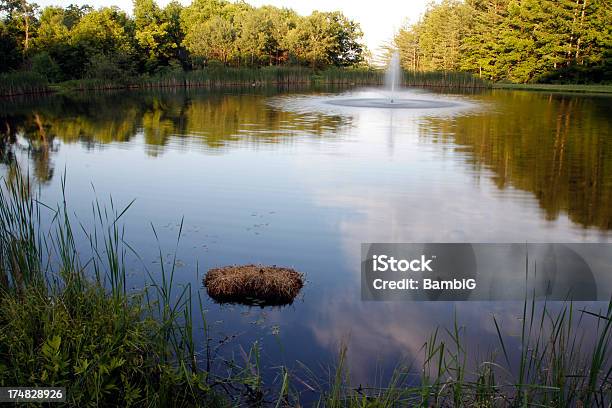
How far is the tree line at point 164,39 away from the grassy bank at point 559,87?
19.3m

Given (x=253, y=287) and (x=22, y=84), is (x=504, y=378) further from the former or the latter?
(x=22, y=84)

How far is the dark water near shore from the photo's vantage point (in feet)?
15.1

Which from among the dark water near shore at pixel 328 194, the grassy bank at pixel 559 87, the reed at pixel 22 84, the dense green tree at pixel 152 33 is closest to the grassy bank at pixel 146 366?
the dark water near shore at pixel 328 194

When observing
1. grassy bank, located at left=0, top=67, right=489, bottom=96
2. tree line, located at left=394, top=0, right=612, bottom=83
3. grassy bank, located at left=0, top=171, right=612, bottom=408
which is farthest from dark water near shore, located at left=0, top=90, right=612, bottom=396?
tree line, located at left=394, top=0, right=612, bottom=83

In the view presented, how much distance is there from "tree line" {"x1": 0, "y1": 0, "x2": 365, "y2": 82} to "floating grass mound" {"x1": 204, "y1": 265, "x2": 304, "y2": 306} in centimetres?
2939

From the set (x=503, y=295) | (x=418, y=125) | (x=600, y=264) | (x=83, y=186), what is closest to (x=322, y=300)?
(x=503, y=295)

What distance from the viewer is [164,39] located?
46562 millimetres

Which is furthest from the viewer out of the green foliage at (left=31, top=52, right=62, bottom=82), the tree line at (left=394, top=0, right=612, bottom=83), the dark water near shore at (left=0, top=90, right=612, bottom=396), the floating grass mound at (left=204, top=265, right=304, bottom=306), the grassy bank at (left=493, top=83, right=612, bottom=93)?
the tree line at (left=394, top=0, right=612, bottom=83)

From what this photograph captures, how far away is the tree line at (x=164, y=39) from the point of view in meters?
34.8

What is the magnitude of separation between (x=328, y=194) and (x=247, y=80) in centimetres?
3200

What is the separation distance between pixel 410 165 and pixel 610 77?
32168 mm

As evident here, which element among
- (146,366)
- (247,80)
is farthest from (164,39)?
(146,366)

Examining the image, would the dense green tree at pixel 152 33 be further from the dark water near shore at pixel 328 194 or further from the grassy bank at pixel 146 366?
the grassy bank at pixel 146 366

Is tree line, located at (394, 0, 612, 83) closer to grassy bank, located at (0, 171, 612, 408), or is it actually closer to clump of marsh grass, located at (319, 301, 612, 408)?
clump of marsh grass, located at (319, 301, 612, 408)
